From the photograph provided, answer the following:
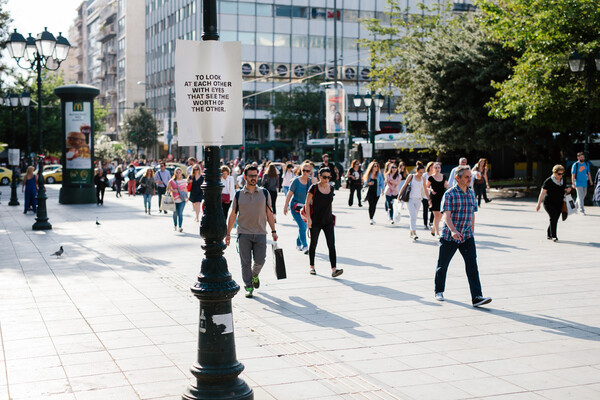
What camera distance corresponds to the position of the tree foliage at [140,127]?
83375 mm

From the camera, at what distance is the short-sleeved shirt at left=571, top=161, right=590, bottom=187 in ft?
73.7

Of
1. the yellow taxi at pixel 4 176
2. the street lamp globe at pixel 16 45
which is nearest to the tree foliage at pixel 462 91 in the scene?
the street lamp globe at pixel 16 45

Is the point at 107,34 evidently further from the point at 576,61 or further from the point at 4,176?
the point at 576,61

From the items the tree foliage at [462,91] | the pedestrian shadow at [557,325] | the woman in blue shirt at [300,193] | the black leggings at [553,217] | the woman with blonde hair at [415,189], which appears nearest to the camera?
the pedestrian shadow at [557,325]

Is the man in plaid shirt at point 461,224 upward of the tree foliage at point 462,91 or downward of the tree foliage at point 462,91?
downward

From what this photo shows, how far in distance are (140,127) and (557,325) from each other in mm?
79326

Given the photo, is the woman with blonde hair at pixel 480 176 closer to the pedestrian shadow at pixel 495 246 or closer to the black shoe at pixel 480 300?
the pedestrian shadow at pixel 495 246

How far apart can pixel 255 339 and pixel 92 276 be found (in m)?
4.86

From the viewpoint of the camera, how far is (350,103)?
78.3 m

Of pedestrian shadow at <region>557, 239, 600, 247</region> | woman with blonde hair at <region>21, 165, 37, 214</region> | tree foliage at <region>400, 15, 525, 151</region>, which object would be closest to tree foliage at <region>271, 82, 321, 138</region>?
tree foliage at <region>400, 15, 525, 151</region>

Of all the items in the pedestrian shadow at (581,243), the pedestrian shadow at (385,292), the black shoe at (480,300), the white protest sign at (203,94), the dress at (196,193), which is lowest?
the pedestrian shadow at (385,292)

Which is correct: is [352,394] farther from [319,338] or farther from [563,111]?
[563,111]

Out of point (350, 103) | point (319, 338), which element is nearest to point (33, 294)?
point (319, 338)

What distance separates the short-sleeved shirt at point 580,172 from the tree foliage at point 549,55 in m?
3.38
